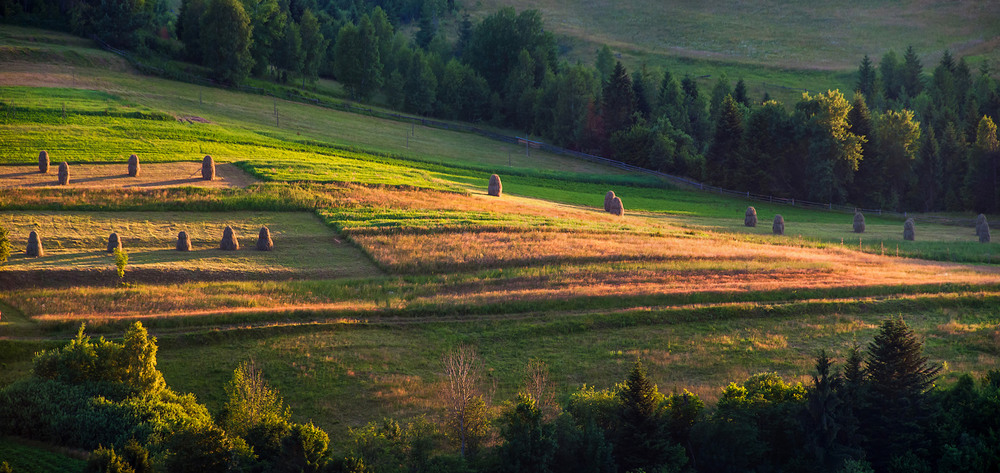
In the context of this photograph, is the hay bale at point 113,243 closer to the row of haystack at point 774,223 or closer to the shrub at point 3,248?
the shrub at point 3,248

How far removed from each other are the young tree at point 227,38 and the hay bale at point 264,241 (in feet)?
203

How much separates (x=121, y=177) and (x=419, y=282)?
29.1 m

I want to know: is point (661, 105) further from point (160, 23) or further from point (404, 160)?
point (160, 23)

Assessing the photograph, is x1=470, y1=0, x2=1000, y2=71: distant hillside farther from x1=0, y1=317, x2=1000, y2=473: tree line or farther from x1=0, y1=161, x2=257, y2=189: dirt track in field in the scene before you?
x1=0, y1=317, x2=1000, y2=473: tree line

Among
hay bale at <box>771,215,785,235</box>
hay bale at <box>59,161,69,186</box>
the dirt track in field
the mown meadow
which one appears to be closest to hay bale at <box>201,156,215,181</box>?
the dirt track in field

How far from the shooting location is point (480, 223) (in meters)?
56.0

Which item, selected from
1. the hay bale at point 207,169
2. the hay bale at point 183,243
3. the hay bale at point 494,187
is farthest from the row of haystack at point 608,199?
the hay bale at point 183,243

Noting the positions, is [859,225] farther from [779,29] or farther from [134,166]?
[779,29]

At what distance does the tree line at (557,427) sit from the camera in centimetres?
2561

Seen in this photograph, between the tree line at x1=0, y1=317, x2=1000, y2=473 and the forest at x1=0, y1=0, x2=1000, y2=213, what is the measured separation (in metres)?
63.5

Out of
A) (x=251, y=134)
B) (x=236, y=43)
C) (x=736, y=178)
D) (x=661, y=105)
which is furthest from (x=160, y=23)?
(x=736, y=178)

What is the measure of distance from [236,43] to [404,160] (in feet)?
116

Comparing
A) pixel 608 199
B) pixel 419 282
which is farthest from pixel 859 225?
pixel 419 282

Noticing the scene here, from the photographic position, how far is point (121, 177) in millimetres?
60250
